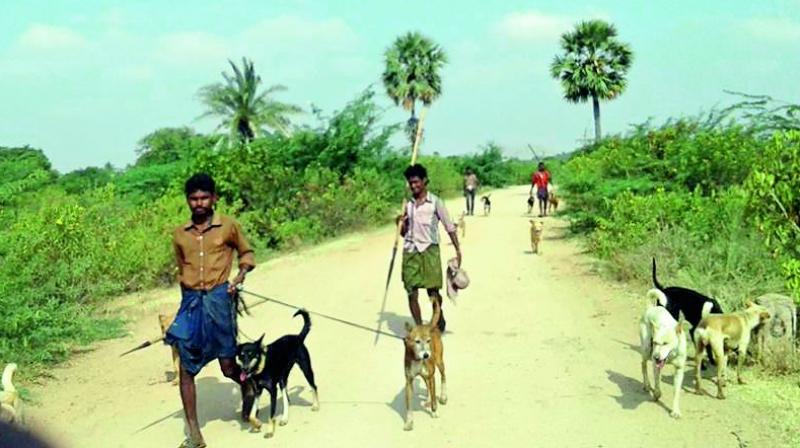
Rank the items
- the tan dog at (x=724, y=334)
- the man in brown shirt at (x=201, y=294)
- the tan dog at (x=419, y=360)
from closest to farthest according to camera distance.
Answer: the man in brown shirt at (x=201, y=294) < the tan dog at (x=419, y=360) < the tan dog at (x=724, y=334)

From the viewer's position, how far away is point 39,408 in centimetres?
782

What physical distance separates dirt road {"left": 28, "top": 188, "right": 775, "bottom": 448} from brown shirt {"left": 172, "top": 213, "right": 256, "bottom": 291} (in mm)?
1325

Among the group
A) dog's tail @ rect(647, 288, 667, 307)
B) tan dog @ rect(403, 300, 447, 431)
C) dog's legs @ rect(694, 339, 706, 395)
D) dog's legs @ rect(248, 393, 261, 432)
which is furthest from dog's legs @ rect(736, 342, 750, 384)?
dog's legs @ rect(248, 393, 261, 432)

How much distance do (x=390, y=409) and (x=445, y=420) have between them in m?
0.59

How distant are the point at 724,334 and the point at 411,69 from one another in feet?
150

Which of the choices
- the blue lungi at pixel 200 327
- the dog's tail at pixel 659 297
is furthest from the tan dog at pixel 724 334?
the blue lungi at pixel 200 327

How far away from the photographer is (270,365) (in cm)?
667

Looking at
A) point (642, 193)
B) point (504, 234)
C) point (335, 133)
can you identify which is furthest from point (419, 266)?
point (335, 133)

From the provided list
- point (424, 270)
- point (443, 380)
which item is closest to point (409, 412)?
point (443, 380)

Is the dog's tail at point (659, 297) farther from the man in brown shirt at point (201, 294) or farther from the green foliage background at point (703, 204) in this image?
the man in brown shirt at point (201, 294)

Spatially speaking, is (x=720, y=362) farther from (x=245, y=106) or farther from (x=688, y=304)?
(x=245, y=106)

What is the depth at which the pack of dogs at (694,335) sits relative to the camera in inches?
263

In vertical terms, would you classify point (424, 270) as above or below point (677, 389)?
above

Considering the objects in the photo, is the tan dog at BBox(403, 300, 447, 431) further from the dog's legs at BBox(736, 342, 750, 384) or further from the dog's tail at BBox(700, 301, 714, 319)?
the dog's legs at BBox(736, 342, 750, 384)
